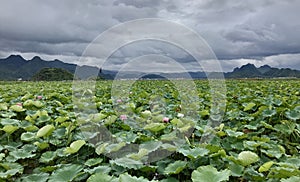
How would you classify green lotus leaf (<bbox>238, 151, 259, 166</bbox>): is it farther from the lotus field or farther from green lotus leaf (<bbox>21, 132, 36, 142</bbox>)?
green lotus leaf (<bbox>21, 132, 36, 142</bbox>)

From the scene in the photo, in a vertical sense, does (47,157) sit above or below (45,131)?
below

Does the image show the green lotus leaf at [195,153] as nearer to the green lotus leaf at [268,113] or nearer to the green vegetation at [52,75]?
the green lotus leaf at [268,113]

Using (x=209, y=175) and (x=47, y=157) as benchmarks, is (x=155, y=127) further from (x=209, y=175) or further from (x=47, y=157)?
(x=209, y=175)

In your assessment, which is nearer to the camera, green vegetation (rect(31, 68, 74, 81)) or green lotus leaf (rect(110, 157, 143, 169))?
green lotus leaf (rect(110, 157, 143, 169))

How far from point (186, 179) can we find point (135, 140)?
70 cm

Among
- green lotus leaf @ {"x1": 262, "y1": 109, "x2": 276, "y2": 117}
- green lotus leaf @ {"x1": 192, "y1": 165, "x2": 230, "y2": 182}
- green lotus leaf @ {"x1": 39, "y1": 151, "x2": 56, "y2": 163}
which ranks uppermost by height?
green lotus leaf @ {"x1": 262, "y1": 109, "x2": 276, "y2": 117}

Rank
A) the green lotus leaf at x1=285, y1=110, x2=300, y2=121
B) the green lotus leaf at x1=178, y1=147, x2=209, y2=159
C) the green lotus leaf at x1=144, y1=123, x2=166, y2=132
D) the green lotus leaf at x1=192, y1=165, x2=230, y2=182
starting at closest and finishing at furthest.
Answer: the green lotus leaf at x1=192, y1=165, x2=230, y2=182, the green lotus leaf at x1=178, y1=147, x2=209, y2=159, the green lotus leaf at x1=144, y1=123, x2=166, y2=132, the green lotus leaf at x1=285, y1=110, x2=300, y2=121

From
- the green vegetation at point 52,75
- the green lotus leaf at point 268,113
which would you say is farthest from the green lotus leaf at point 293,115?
the green vegetation at point 52,75

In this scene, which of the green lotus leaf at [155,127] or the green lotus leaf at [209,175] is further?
the green lotus leaf at [155,127]

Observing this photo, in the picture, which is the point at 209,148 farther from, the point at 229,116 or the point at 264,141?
the point at 229,116

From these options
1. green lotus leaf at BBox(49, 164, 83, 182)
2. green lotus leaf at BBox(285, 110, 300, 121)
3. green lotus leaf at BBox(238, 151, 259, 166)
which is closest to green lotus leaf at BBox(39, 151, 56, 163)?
green lotus leaf at BBox(49, 164, 83, 182)

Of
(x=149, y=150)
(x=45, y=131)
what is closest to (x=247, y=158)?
(x=149, y=150)

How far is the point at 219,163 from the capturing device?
2477 mm

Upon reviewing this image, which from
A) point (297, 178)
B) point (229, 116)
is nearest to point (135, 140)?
point (297, 178)
